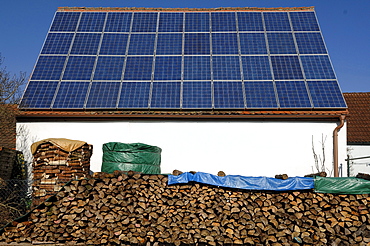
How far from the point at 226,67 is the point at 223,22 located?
3482mm

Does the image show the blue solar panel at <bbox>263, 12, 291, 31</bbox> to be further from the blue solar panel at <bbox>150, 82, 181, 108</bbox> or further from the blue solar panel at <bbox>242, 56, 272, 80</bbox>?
the blue solar panel at <bbox>150, 82, 181, 108</bbox>

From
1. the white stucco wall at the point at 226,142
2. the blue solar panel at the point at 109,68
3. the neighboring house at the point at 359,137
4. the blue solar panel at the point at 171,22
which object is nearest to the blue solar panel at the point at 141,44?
the blue solar panel at the point at 109,68

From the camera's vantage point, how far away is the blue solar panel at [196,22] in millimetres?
19125

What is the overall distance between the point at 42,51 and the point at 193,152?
779 centimetres

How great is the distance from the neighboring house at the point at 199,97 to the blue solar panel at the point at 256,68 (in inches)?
1.6

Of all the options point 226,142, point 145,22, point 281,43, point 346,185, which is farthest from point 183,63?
point 346,185

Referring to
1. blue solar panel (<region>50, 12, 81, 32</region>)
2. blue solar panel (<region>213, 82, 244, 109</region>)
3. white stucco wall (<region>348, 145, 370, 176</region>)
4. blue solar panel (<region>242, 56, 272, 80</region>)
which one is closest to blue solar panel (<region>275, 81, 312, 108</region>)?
blue solar panel (<region>242, 56, 272, 80</region>)

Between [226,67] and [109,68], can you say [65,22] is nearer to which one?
[109,68]

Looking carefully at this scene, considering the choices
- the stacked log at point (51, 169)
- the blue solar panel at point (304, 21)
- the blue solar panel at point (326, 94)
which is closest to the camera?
the stacked log at point (51, 169)

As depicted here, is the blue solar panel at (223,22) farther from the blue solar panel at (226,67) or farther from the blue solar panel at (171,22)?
the blue solar panel at (226,67)

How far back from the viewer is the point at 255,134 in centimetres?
1531

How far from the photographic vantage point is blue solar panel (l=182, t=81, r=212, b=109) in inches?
611

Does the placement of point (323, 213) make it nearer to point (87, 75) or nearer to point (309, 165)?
point (309, 165)

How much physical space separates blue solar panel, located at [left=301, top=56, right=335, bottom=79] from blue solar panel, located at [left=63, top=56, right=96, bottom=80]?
8.43 meters
